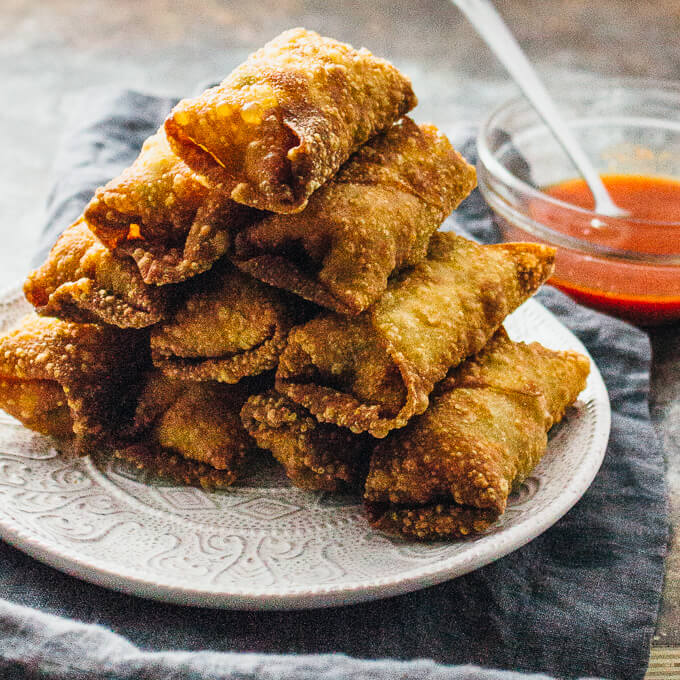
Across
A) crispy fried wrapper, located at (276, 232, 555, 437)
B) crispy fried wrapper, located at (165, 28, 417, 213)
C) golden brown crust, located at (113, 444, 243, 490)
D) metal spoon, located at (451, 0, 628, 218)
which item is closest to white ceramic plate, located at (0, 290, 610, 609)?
golden brown crust, located at (113, 444, 243, 490)

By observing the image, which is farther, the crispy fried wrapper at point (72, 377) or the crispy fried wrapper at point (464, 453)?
the crispy fried wrapper at point (72, 377)

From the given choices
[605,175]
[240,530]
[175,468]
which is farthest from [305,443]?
[605,175]

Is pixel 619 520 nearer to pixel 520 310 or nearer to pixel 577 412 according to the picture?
pixel 577 412

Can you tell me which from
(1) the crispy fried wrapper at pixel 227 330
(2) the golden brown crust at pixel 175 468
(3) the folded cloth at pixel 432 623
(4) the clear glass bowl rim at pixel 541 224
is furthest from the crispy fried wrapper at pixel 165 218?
(4) the clear glass bowl rim at pixel 541 224

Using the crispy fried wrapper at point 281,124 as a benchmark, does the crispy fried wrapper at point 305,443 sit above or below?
below

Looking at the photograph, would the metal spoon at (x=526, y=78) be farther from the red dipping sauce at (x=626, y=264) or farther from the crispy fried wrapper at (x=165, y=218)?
the crispy fried wrapper at (x=165, y=218)

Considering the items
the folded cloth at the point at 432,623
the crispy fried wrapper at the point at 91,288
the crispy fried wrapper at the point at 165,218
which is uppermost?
the crispy fried wrapper at the point at 165,218
